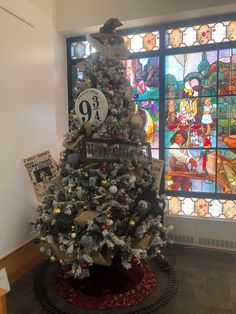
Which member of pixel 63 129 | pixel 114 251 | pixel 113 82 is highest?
pixel 113 82

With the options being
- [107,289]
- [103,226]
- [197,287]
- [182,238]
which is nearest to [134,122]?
[103,226]

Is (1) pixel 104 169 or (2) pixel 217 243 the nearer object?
(1) pixel 104 169

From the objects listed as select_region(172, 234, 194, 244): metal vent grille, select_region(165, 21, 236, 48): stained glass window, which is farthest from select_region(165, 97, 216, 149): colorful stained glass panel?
select_region(172, 234, 194, 244): metal vent grille

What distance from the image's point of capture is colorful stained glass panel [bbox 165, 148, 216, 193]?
3057 mm

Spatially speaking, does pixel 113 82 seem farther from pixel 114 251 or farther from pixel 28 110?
pixel 114 251

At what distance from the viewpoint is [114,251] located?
1991 millimetres

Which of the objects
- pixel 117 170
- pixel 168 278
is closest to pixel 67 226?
pixel 117 170

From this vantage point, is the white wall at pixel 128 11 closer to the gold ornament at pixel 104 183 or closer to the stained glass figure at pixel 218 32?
the stained glass figure at pixel 218 32

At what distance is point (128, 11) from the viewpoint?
297 centimetres

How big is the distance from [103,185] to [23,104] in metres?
1.20

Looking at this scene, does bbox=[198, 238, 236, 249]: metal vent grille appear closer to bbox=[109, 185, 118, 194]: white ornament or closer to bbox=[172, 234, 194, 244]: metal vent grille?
bbox=[172, 234, 194, 244]: metal vent grille

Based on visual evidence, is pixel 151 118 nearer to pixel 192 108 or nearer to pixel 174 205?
pixel 192 108

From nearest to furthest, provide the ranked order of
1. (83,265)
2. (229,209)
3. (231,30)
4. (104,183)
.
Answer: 1. (83,265)
2. (104,183)
3. (231,30)
4. (229,209)

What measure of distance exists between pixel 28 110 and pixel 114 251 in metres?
1.57
